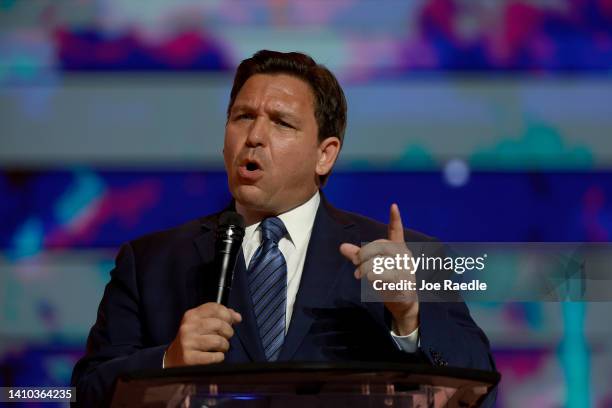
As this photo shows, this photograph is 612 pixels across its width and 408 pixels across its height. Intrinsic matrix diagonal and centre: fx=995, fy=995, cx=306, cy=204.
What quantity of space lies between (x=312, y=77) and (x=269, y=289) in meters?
0.62

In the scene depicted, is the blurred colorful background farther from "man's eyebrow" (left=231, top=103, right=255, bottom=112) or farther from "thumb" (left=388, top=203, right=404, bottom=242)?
"thumb" (left=388, top=203, right=404, bottom=242)

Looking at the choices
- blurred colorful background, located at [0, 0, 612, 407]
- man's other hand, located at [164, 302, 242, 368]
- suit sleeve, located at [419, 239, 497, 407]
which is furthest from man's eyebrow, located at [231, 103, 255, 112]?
man's other hand, located at [164, 302, 242, 368]

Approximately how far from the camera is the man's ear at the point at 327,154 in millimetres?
2654

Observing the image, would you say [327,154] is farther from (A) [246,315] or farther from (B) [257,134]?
(A) [246,315]

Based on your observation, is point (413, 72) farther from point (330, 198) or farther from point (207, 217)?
point (207, 217)

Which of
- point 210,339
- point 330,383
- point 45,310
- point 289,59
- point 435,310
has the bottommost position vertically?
point 330,383

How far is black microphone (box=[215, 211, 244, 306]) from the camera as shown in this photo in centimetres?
199

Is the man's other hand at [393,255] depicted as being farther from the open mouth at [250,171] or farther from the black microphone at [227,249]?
the open mouth at [250,171]

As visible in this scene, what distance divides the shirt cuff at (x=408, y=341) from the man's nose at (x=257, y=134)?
60 cm

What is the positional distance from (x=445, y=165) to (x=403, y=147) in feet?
0.45

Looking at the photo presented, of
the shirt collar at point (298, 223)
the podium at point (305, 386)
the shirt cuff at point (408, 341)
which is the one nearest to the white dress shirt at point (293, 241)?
the shirt collar at point (298, 223)

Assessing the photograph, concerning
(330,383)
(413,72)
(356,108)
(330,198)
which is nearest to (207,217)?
(330,198)

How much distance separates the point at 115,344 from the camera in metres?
2.31

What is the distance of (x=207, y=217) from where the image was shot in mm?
2660
